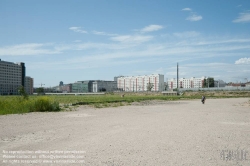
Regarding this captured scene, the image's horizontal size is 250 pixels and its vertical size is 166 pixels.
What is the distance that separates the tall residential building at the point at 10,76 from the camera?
477ft

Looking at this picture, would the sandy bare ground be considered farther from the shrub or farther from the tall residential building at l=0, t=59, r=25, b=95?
the tall residential building at l=0, t=59, r=25, b=95

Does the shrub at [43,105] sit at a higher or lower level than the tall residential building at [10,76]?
lower

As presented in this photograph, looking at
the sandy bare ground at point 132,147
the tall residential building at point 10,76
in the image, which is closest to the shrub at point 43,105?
the sandy bare ground at point 132,147


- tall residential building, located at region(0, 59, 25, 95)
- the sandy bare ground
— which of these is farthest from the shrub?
tall residential building, located at region(0, 59, 25, 95)

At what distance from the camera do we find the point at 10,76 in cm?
15238

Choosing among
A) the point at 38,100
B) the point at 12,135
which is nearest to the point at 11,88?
the point at 38,100

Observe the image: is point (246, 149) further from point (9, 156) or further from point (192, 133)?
point (9, 156)

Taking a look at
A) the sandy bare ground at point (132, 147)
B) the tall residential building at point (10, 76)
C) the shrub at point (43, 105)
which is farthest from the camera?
the tall residential building at point (10, 76)

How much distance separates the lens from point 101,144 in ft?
28.3

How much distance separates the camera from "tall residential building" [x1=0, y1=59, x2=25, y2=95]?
477ft

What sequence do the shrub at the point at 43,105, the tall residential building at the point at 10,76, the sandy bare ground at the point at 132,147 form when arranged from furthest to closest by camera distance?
the tall residential building at the point at 10,76
the shrub at the point at 43,105
the sandy bare ground at the point at 132,147

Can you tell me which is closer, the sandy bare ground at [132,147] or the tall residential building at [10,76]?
the sandy bare ground at [132,147]

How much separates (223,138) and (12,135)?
32.3 feet

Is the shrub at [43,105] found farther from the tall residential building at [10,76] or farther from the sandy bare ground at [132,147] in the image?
the tall residential building at [10,76]
